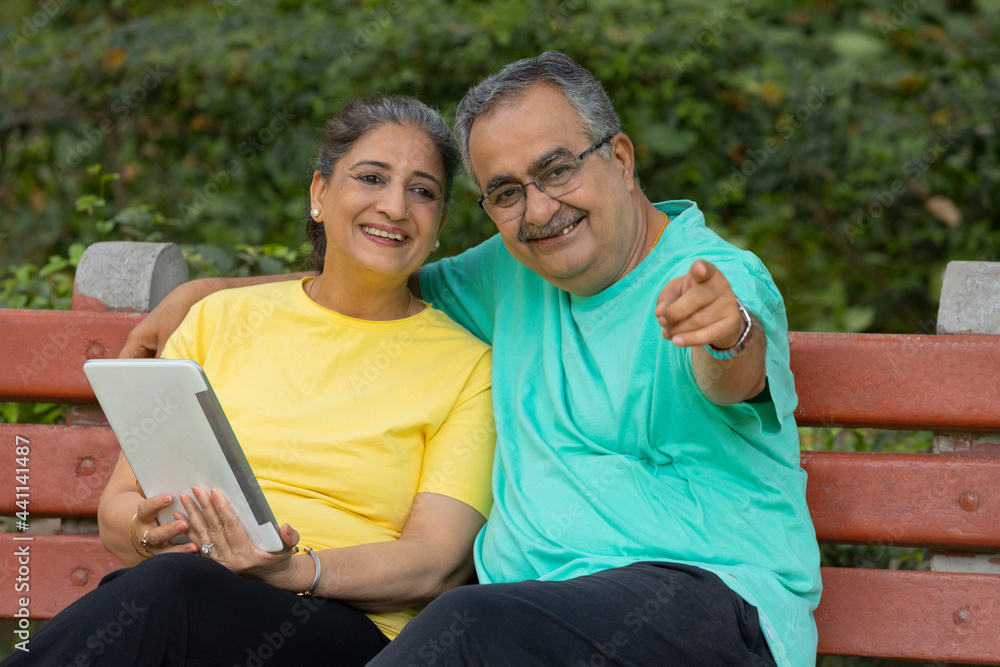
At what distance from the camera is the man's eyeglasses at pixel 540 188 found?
7.23 feet

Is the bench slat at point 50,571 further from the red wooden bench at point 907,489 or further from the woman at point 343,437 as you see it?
the red wooden bench at point 907,489

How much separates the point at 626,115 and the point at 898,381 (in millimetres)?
2413

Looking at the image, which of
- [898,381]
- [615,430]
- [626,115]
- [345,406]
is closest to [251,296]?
[345,406]

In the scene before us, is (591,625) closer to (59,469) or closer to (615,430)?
(615,430)

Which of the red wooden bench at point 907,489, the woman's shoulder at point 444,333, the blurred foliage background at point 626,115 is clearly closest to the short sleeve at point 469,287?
the woman's shoulder at point 444,333

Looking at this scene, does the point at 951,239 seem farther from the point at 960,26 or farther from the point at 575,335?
the point at 575,335

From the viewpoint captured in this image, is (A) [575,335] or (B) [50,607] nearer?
(A) [575,335]

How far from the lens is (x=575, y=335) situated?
2314 millimetres

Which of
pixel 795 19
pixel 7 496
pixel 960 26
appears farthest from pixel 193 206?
pixel 960 26

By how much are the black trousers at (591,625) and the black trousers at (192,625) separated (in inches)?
14.4

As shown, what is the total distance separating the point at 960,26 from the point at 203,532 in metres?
4.38

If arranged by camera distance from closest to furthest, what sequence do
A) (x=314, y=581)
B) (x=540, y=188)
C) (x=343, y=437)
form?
1. (x=314, y=581)
2. (x=540, y=188)
3. (x=343, y=437)

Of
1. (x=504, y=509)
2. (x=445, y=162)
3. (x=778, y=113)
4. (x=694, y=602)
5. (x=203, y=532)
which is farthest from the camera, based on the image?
(x=778, y=113)

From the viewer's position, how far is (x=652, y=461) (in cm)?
213
